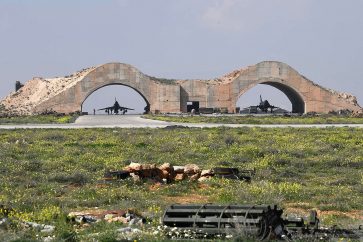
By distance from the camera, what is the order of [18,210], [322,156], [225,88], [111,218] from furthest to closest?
[225,88]
[322,156]
[18,210]
[111,218]

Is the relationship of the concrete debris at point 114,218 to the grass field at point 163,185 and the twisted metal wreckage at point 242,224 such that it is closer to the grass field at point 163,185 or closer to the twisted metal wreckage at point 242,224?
the grass field at point 163,185

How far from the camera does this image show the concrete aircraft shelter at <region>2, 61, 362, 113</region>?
71625 millimetres

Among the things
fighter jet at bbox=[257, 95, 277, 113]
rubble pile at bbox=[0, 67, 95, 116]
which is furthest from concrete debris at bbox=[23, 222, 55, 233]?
fighter jet at bbox=[257, 95, 277, 113]

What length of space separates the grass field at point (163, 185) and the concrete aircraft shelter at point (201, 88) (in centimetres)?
4211

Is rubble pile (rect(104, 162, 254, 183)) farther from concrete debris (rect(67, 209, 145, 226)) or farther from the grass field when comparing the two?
concrete debris (rect(67, 209, 145, 226))

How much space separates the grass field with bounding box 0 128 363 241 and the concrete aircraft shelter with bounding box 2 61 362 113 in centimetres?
4211

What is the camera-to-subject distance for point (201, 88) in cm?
7375

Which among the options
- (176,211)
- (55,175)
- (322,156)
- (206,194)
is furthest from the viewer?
(322,156)

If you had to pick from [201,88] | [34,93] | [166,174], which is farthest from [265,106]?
[166,174]

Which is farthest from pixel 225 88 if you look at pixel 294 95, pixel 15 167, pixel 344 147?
pixel 15 167

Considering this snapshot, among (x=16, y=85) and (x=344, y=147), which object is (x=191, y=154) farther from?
(x=16, y=85)

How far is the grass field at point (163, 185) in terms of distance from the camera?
1208cm

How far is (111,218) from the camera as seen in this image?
1050 centimetres

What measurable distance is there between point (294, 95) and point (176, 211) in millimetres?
69721
